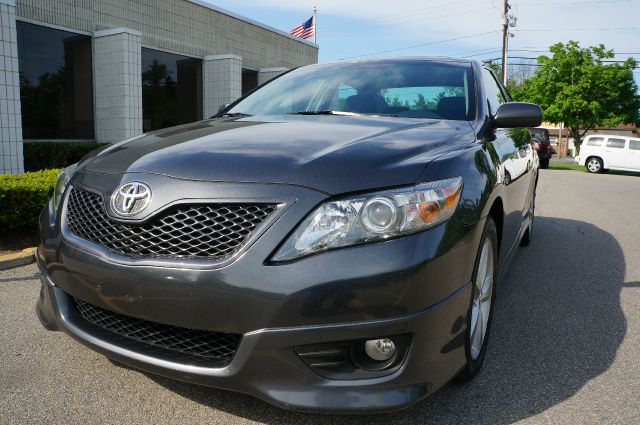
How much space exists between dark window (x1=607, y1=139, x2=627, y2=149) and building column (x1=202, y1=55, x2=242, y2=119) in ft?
55.9

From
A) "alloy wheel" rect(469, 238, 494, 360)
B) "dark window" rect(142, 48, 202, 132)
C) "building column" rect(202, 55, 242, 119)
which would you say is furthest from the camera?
"building column" rect(202, 55, 242, 119)

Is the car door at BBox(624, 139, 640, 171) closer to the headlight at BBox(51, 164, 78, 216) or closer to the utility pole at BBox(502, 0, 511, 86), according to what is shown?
the utility pole at BBox(502, 0, 511, 86)

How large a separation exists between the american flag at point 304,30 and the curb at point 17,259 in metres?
21.2

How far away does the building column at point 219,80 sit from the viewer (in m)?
17.1

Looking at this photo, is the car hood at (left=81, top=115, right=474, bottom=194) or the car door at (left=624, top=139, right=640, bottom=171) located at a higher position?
the car hood at (left=81, top=115, right=474, bottom=194)

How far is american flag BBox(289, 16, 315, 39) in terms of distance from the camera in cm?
2439

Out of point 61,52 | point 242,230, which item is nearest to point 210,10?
point 61,52

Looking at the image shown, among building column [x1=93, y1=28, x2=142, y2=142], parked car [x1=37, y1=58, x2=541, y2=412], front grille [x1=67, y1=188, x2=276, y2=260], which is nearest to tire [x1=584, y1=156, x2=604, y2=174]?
building column [x1=93, y1=28, x2=142, y2=142]

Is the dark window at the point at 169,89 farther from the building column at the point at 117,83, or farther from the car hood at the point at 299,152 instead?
the car hood at the point at 299,152

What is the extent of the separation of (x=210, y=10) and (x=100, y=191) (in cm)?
1646

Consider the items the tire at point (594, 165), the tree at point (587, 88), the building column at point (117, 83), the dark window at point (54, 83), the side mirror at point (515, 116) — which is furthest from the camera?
the tree at point (587, 88)

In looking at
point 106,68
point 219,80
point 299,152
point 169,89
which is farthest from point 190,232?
point 219,80

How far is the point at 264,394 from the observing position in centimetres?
192

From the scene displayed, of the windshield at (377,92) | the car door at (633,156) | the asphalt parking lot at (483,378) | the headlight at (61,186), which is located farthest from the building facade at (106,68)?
the car door at (633,156)
